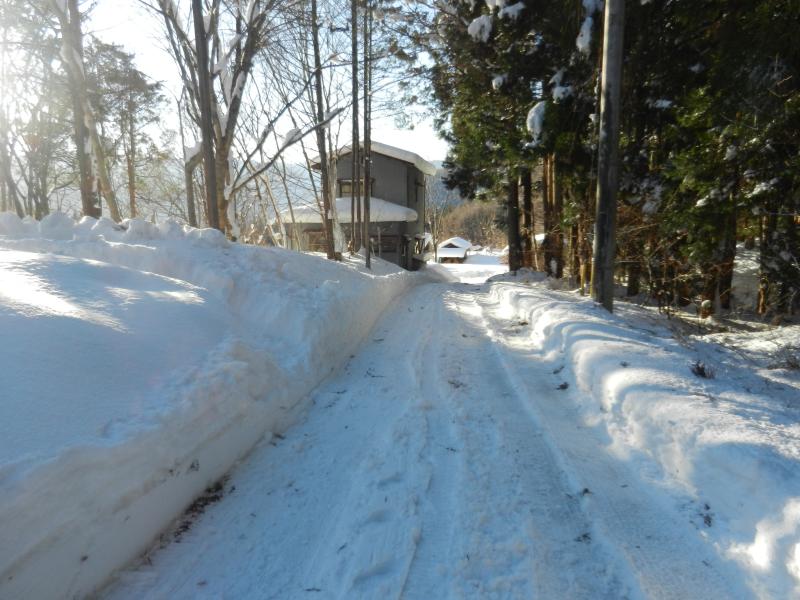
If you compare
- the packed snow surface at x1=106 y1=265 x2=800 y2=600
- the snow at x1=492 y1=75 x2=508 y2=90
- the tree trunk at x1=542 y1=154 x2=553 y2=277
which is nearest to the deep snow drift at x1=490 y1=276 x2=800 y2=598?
the packed snow surface at x1=106 y1=265 x2=800 y2=600

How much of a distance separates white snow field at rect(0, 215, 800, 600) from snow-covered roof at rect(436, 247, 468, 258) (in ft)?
167

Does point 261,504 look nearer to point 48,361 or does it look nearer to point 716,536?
point 48,361

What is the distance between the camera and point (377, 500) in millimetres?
2918

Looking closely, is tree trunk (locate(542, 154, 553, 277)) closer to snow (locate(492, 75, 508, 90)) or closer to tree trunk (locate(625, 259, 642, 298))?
tree trunk (locate(625, 259, 642, 298))

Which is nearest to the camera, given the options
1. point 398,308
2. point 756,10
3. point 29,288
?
point 29,288

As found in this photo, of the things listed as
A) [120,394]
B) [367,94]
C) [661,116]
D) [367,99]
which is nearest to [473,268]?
[367,99]

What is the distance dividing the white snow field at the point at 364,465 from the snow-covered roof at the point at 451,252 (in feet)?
167

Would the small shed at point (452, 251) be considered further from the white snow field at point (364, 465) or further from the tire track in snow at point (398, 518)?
the tire track in snow at point (398, 518)

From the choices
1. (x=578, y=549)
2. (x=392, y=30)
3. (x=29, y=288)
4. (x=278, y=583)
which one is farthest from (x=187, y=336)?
(x=392, y=30)

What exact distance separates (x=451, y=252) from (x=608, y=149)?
49509 millimetres

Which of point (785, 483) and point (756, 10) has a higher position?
point (756, 10)

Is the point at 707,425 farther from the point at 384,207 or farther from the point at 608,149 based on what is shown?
the point at 384,207

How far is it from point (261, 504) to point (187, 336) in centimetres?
186

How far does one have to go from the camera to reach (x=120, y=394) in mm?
2977
